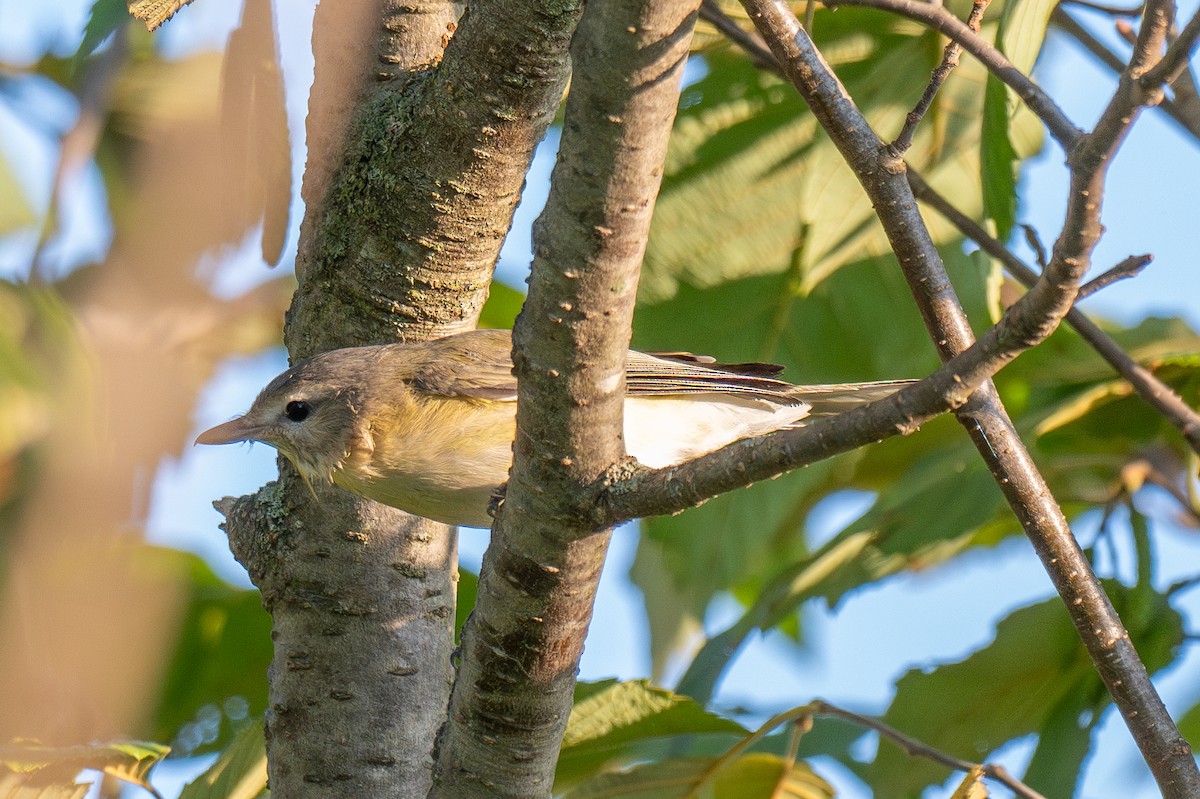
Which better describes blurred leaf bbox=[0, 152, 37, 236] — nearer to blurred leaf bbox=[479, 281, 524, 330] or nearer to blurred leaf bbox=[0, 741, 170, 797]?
blurred leaf bbox=[479, 281, 524, 330]

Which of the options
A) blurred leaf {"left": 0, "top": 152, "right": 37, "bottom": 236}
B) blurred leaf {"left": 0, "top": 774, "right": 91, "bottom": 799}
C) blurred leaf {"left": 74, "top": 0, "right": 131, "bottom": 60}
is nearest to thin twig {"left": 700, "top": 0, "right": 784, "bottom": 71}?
blurred leaf {"left": 74, "top": 0, "right": 131, "bottom": 60}

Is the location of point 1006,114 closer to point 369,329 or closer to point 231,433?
point 369,329

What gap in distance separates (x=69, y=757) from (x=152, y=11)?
120cm

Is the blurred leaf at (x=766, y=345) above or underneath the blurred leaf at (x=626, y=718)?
above

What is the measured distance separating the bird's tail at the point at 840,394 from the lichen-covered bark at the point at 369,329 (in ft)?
2.67

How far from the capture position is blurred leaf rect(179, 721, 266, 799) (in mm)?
2455

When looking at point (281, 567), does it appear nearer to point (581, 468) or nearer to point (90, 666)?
point (90, 666)

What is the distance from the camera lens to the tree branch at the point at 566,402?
1.29 meters

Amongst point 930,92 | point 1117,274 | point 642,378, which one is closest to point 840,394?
point 642,378

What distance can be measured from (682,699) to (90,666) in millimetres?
1329

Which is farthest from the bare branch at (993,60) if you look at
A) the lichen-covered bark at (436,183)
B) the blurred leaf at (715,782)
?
the blurred leaf at (715,782)

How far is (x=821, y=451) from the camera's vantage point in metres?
1.31

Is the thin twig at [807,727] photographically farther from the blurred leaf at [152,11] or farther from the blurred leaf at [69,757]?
the blurred leaf at [152,11]

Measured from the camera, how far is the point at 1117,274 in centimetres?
118
